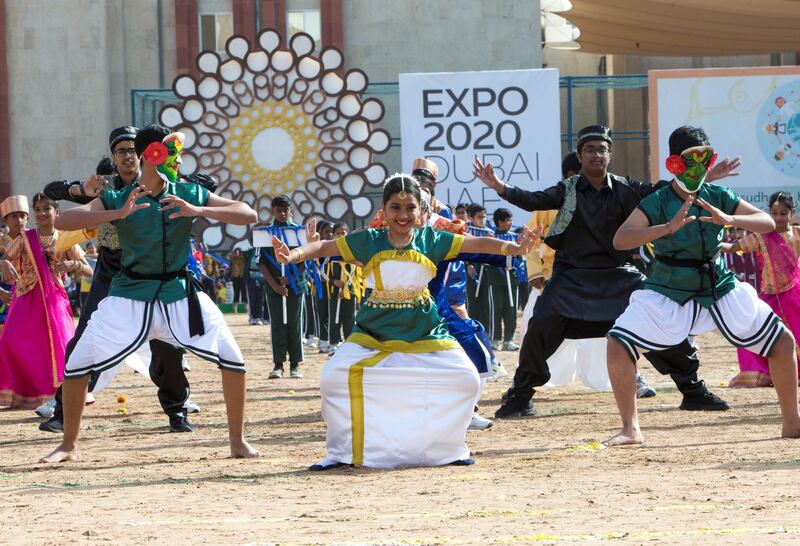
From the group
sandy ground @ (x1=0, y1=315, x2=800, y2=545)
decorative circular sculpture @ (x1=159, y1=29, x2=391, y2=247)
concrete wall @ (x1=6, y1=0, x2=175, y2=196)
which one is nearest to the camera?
sandy ground @ (x1=0, y1=315, x2=800, y2=545)

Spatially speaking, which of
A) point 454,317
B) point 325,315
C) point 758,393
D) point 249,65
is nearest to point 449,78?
point 249,65

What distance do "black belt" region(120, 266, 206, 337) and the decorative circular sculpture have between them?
21303 millimetres

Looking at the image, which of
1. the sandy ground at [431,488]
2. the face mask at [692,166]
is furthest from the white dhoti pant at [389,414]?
the face mask at [692,166]

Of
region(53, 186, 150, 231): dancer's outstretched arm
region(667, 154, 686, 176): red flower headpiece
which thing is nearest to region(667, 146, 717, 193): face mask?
region(667, 154, 686, 176): red flower headpiece

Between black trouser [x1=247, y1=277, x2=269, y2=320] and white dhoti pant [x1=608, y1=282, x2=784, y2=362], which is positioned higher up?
white dhoti pant [x1=608, y1=282, x2=784, y2=362]

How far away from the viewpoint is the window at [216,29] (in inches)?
1412

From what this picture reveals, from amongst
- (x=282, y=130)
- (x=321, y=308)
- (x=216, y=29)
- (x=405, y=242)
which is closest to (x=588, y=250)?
(x=405, y=242)

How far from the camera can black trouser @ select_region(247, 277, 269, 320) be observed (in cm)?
2688

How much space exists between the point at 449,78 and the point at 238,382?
19.7 metres

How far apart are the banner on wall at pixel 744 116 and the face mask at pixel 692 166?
18.0 metres

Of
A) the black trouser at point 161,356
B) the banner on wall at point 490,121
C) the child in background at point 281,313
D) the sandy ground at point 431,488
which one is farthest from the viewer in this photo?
the banner on wall at point 490,121

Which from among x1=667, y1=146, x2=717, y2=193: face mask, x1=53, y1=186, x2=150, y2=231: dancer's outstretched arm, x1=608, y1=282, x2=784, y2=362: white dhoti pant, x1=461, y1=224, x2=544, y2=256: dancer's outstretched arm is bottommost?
x1=608, y1=282, x2=784, y2=362: white dhoti pant

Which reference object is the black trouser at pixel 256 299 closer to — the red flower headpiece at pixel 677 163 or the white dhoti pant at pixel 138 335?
the white dhoti pant at pixel 138 335

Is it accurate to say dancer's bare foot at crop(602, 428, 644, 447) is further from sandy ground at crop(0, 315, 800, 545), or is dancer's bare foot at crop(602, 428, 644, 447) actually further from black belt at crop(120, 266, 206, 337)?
black belt at crop(120, 266, 206, 337)
